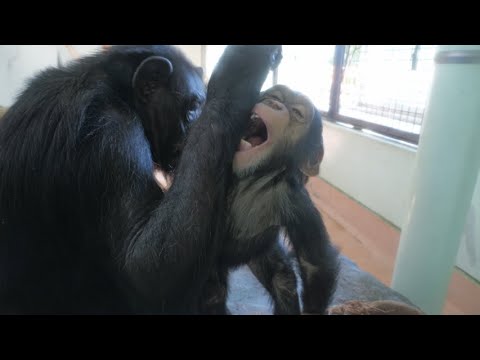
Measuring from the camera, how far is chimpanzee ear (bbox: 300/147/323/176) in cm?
111

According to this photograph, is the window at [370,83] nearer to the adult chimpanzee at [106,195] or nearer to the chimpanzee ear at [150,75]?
the chimpanzee ear at [150,75]

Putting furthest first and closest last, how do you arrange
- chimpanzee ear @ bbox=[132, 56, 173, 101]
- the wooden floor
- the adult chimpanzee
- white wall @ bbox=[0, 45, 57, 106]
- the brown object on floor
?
1. the wooden floor
2. white wall @ bbox=[0, 45, 57, 106]
3. the brown object on floor
4. chimpanzee ear @ bbox=[132, 56, 173, 101]
5. the adult chimpanzee

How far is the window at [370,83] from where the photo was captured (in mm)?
2180

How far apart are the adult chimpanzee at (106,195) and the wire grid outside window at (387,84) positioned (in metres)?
1.42

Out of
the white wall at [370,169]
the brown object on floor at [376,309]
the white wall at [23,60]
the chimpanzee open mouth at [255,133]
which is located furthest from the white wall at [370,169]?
the white wall at [23,60]

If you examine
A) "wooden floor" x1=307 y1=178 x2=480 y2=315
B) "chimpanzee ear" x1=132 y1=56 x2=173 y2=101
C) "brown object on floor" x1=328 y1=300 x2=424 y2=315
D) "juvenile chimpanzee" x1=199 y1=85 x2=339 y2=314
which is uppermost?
"chimpanzee ear" x1=132 y1=56 x2=173 y2=101

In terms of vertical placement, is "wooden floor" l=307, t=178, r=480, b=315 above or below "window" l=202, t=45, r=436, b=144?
below

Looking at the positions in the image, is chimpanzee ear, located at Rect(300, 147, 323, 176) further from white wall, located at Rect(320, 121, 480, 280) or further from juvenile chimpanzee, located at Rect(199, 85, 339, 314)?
white wall, located at Rect(320, 121, 480, 280)

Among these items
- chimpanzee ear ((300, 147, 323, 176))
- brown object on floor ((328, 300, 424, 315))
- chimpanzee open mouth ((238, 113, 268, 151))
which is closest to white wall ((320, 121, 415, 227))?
brown object on floor ((328, 300, 424, 315))

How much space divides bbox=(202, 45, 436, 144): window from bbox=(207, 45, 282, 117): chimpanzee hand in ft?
3.19

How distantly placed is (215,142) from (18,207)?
486mm

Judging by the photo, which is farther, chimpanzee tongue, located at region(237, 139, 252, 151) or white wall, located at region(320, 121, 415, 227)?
white wall, located at region(320, 121, 415, 227)
